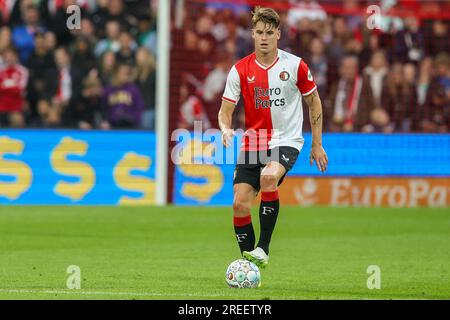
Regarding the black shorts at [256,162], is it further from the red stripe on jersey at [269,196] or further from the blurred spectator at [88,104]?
the blurred spectator at [88,104]

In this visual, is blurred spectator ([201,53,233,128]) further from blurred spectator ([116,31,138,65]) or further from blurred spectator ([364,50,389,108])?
blurred spectator ([364,50,389,108])

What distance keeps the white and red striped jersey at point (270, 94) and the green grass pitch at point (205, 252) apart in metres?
1.23

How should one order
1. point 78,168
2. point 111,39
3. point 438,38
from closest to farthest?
point 78,168 → point 111,39 → point 438,38

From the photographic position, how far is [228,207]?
735 inches

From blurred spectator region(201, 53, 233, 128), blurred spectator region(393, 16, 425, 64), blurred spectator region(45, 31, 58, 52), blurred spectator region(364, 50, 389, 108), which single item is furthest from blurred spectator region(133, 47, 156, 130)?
blurred spectator region(393, 16, 425, 64)

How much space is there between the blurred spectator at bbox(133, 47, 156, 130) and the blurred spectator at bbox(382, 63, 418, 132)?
13.1 feet

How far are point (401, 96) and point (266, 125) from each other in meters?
10.7

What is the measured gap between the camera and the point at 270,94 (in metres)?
9.75

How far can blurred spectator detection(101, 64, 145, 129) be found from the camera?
19109 mm

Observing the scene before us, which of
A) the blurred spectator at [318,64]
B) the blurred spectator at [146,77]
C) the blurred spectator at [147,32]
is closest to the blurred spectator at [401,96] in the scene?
the blurred spectator at [318,64]

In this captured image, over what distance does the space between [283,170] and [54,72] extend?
10.2 meters

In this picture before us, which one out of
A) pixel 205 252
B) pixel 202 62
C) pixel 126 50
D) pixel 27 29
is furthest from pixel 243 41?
pixel 205 252

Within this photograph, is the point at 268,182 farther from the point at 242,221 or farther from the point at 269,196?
the point at 242,221
